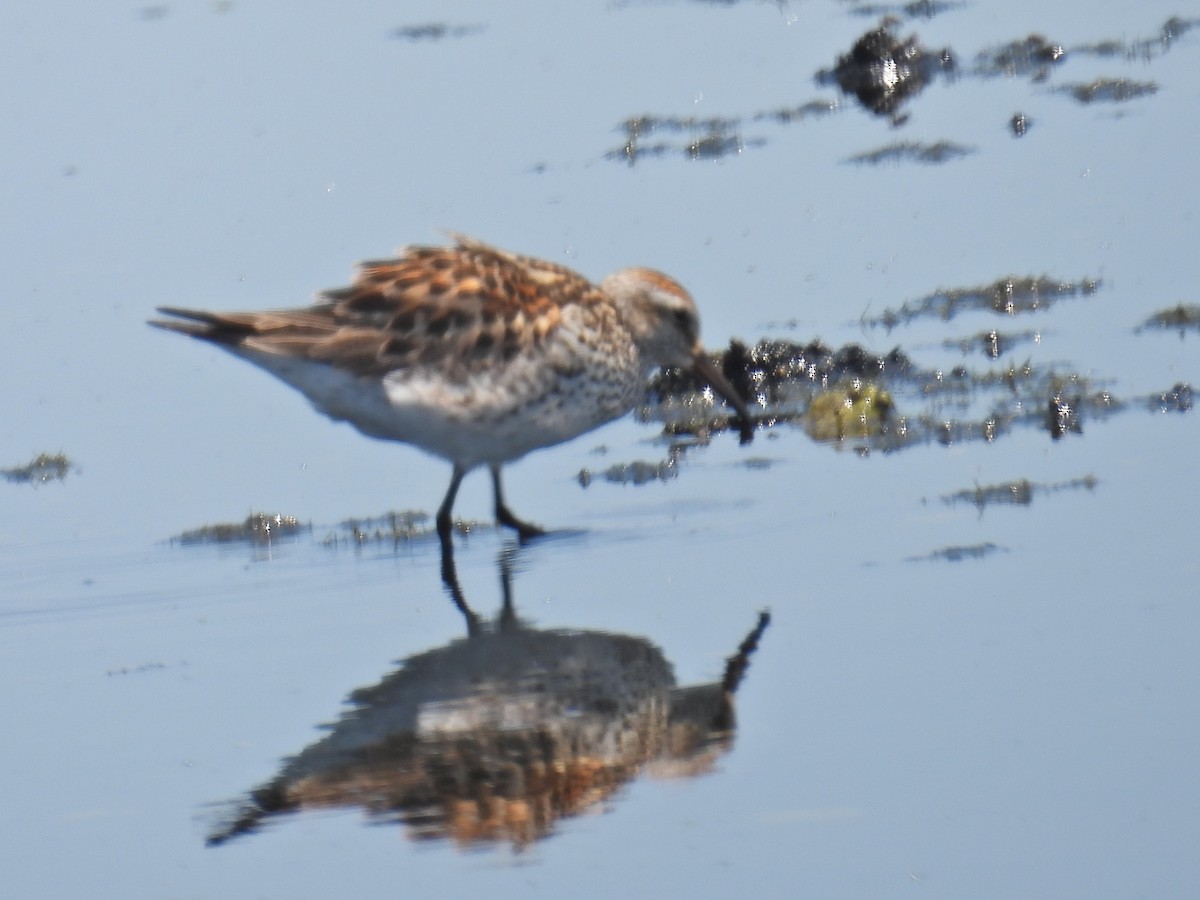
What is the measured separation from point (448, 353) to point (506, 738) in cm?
280

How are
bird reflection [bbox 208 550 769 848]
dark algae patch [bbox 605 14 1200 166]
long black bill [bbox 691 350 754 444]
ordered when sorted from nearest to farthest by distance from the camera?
bird reflection [bbox 208 550 769 848]
long black bill [bbox 691 350 754 444]
dark algae patch [bbox 605 14 1200 166]

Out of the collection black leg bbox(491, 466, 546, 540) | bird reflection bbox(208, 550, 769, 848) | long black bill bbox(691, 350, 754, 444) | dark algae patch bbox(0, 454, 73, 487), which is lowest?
bird reflection bbox(208, 550, 769, 848)

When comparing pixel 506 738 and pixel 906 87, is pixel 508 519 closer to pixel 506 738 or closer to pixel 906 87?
pixel 506 738

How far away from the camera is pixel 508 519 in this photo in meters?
9.54

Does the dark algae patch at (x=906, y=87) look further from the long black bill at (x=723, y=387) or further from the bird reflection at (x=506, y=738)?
the bird reflection at (x=506, y=738)

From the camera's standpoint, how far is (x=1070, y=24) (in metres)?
17.4

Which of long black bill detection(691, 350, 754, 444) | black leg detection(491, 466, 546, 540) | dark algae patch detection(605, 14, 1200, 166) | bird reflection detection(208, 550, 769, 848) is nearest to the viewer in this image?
bird reflection detection(208, 550, 769, 848)

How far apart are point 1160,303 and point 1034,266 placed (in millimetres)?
968

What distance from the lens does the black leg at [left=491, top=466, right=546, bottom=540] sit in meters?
9.30

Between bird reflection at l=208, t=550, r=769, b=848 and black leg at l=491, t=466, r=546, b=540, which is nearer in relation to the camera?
bird reflection at l=208, t=550, r=769, b=848

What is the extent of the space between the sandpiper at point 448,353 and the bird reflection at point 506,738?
5.34 feet

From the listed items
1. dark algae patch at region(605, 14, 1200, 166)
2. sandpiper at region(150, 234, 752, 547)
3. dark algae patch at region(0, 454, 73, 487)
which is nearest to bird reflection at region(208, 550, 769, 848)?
sandpiper at region(150, 234, 752, 547)

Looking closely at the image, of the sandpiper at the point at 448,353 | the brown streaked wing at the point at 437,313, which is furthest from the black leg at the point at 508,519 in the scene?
the brown streaked wing at the point at 437,313

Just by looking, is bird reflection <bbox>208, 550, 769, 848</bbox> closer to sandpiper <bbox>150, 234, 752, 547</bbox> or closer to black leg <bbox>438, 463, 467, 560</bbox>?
black leg <bbox>438, 463, 467, 560</bbox>
